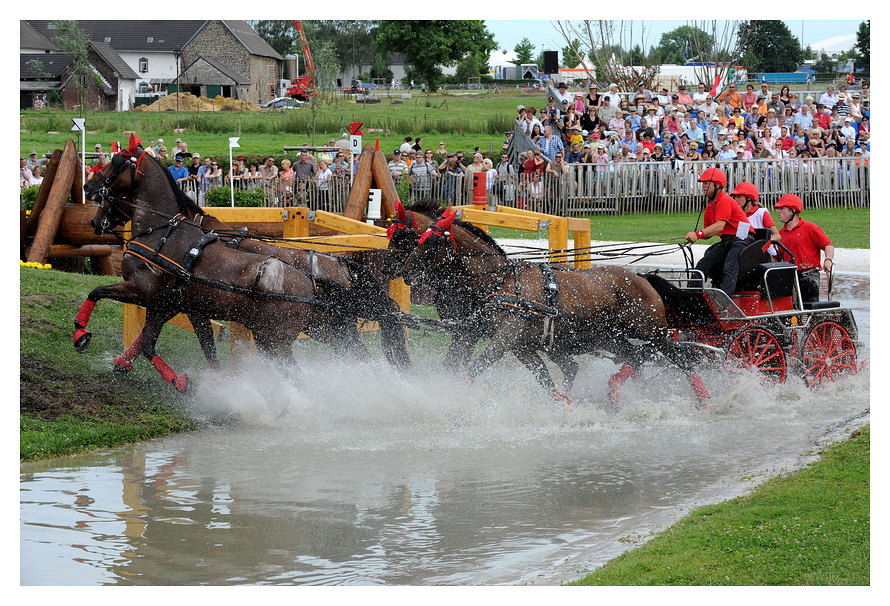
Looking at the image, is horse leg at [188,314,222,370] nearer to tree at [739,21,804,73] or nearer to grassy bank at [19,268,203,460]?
grassy bank at [19,268,203,460]

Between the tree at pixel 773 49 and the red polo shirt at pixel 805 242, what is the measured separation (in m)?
23.6

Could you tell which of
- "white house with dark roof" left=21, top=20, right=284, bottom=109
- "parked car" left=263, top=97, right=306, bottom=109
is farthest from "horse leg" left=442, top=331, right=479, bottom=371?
"white house with dark roof" left=21, top=20, right=284, bottom=109

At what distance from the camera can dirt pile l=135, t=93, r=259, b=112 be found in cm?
5462

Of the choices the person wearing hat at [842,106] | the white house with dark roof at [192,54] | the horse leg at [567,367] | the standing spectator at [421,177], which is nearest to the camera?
the horse leg at [567,367]

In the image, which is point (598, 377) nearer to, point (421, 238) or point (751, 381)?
point (751, 381)

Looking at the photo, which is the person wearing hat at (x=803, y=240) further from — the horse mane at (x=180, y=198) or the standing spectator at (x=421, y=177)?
the standing spectator at (x=421, y=177)

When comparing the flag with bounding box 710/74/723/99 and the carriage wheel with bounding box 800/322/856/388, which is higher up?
the flag with bounding box 710/74/723/99

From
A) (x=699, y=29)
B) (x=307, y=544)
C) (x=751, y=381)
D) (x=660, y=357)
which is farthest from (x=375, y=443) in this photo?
(x=699, y=29)

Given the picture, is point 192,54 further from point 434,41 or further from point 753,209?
point 753,209

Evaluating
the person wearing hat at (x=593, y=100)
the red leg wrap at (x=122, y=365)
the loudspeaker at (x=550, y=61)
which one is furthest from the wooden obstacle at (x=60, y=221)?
the loudspeaker at (x=550, y=61)

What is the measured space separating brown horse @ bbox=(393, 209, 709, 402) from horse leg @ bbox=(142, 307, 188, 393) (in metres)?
2.35

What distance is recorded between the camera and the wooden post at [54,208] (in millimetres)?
13523

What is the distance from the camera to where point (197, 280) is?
934 cm

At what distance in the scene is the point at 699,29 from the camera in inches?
1347
